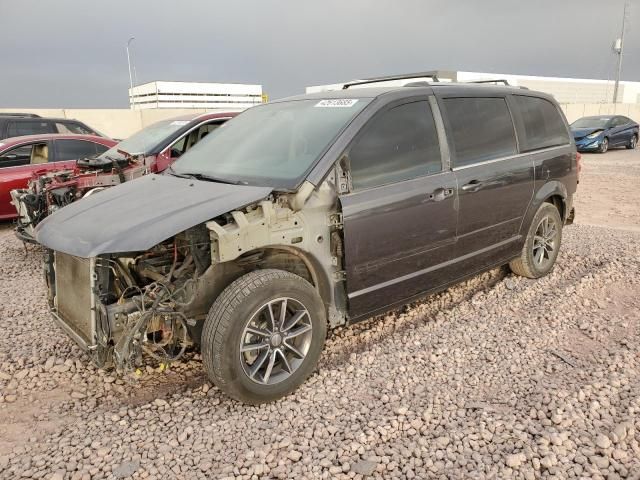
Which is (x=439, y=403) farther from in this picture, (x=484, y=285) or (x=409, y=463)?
(x=484, y=285)

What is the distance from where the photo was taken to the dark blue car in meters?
20.0

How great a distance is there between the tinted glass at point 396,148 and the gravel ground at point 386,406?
1307 mm

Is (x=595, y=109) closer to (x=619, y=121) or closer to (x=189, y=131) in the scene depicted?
(x=619, y=121)

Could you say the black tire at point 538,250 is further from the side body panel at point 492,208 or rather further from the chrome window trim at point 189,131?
the chrome window trim at point 189,131

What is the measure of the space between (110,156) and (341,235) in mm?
5032

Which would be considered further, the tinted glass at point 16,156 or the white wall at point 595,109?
the white wall at point 595,109

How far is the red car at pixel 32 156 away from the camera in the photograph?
800 cm

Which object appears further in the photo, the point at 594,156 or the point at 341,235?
the point at 594,156

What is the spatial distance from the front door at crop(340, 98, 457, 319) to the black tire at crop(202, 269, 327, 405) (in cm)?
39

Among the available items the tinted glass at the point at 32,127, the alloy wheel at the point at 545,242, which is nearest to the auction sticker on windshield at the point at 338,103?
the alloy wheel at the point at 545,242

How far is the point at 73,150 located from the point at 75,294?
6.36m

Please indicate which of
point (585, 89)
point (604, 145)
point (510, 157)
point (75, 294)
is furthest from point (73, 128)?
point (585, 89)

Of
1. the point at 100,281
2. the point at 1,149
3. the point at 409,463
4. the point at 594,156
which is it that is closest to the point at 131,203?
the point at 100,281

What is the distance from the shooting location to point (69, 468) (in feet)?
8.34
